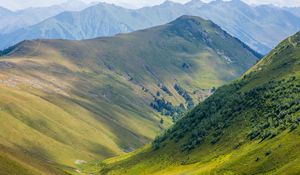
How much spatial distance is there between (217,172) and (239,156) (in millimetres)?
9691

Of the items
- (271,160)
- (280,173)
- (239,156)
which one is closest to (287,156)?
(271,160)

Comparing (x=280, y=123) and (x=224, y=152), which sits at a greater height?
(x=280, y=123)

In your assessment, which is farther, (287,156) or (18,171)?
(287,156)

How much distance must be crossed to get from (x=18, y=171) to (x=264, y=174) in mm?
63176

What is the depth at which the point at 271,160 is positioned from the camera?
133125 millimetres

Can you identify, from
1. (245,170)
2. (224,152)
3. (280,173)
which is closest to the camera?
(280,173)

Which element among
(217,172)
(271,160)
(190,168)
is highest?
(271,160)

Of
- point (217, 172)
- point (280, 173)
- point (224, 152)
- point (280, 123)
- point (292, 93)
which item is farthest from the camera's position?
point (292, 93)

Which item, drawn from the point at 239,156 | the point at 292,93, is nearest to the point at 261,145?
the point at 239,156

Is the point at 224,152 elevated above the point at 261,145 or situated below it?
below

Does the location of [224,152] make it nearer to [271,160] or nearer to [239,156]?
[239,156]

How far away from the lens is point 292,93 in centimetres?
19788

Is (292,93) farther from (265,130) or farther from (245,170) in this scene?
(245,170)

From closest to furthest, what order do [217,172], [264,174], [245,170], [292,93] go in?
[264,174] → [245,170] → [217,172] → [292,93]
